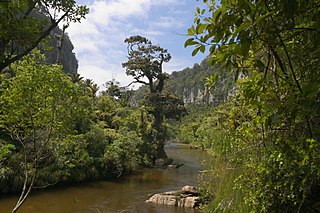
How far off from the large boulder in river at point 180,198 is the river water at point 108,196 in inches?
13.8

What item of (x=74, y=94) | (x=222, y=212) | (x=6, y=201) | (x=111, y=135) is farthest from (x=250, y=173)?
(x=111, y=135)

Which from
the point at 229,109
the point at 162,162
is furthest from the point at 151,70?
the point at 229,109

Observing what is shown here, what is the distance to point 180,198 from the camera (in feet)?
41.8

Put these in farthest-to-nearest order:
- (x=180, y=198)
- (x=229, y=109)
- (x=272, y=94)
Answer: (x=180, y=198), (x=229, y=109), (x=272, y=94)

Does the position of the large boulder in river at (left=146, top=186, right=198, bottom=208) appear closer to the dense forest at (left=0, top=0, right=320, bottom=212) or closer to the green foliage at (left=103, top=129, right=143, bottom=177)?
the dense forest at (left=0, top=0, right=320, bottom=212)

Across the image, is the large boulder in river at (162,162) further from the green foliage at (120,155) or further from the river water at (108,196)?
the green foliage at (120,155)

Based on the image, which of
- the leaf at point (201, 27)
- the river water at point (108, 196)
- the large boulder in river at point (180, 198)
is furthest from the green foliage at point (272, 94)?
the river water at point (108, 196)

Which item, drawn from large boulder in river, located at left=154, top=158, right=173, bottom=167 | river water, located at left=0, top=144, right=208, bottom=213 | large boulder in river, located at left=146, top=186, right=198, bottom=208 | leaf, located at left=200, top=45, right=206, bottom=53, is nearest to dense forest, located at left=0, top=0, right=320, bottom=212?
leaf, located at left=200, top=45, right=206, bottom=53

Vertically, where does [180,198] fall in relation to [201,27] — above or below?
below

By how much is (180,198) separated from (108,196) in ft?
12.4

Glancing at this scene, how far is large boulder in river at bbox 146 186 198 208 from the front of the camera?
12.4m

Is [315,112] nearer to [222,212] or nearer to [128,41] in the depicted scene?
Result: [222,212]

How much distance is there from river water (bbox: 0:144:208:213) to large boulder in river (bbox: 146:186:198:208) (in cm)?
35

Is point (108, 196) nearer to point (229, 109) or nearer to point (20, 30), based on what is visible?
point (229, 109)
